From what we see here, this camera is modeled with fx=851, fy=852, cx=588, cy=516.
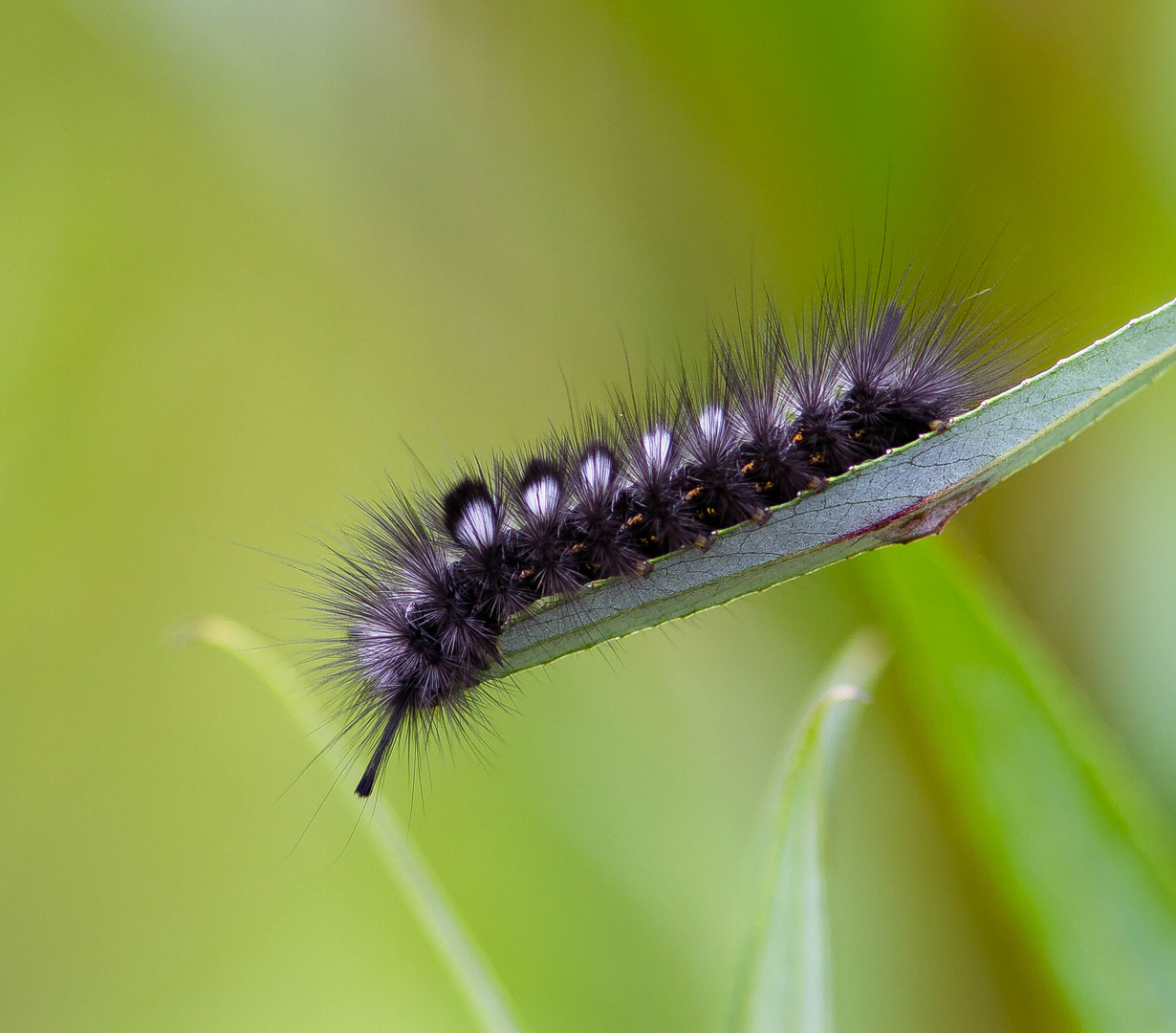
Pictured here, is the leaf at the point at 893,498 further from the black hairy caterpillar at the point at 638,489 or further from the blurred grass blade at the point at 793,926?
the blurred grass blade at the point at 793,926

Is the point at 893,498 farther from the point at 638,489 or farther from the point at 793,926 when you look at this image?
the point at 793,926

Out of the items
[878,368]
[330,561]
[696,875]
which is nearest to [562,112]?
[330,561]

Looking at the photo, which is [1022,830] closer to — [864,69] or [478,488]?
[478,488]

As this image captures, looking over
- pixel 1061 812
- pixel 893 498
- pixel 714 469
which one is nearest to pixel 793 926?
pixel 1061 812

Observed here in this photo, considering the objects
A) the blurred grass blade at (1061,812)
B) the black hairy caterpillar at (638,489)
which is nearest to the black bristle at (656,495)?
the black hairy caterpillar at (638,489)

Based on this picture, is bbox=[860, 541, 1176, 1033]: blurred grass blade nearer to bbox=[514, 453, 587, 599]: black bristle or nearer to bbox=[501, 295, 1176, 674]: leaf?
bbox=[501, 295, 1176, 674]: leaf

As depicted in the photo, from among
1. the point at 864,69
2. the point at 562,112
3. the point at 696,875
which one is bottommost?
the point at 696,875

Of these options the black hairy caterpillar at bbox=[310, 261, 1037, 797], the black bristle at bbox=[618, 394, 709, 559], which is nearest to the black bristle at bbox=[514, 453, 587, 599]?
the black hairy caterpillar at bbox=[310, 261, 1037, 797]
